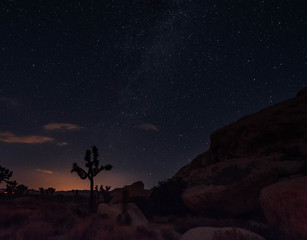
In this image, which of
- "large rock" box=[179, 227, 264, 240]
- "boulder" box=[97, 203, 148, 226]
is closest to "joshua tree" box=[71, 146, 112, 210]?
"boulder" box=[97, 203, 148, 226]

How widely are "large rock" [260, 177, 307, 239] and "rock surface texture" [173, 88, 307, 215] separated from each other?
11.0ft

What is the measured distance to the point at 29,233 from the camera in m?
6.77

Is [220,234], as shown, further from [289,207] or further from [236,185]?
[236,185]

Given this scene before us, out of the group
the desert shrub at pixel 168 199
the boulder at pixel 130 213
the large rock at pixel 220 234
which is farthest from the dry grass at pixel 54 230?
the desert shrub at pixel 168 199

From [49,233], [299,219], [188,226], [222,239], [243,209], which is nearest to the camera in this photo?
[222,239]

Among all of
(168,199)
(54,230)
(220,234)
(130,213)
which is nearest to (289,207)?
(220,234)

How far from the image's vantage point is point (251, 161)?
1261 cm

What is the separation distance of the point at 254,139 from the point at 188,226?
29.1 feet

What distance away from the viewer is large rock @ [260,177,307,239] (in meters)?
6.32

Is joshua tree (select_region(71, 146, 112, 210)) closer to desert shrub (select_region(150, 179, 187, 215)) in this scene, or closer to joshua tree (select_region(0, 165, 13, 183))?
desert shrub (select_region(150, 179, 187, 215))

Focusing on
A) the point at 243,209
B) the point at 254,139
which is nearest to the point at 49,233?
the point at 243,209

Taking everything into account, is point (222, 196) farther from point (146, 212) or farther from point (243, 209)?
point (146, 212)

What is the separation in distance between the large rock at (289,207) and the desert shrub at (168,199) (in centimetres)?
711

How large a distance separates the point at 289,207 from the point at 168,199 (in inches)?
374
